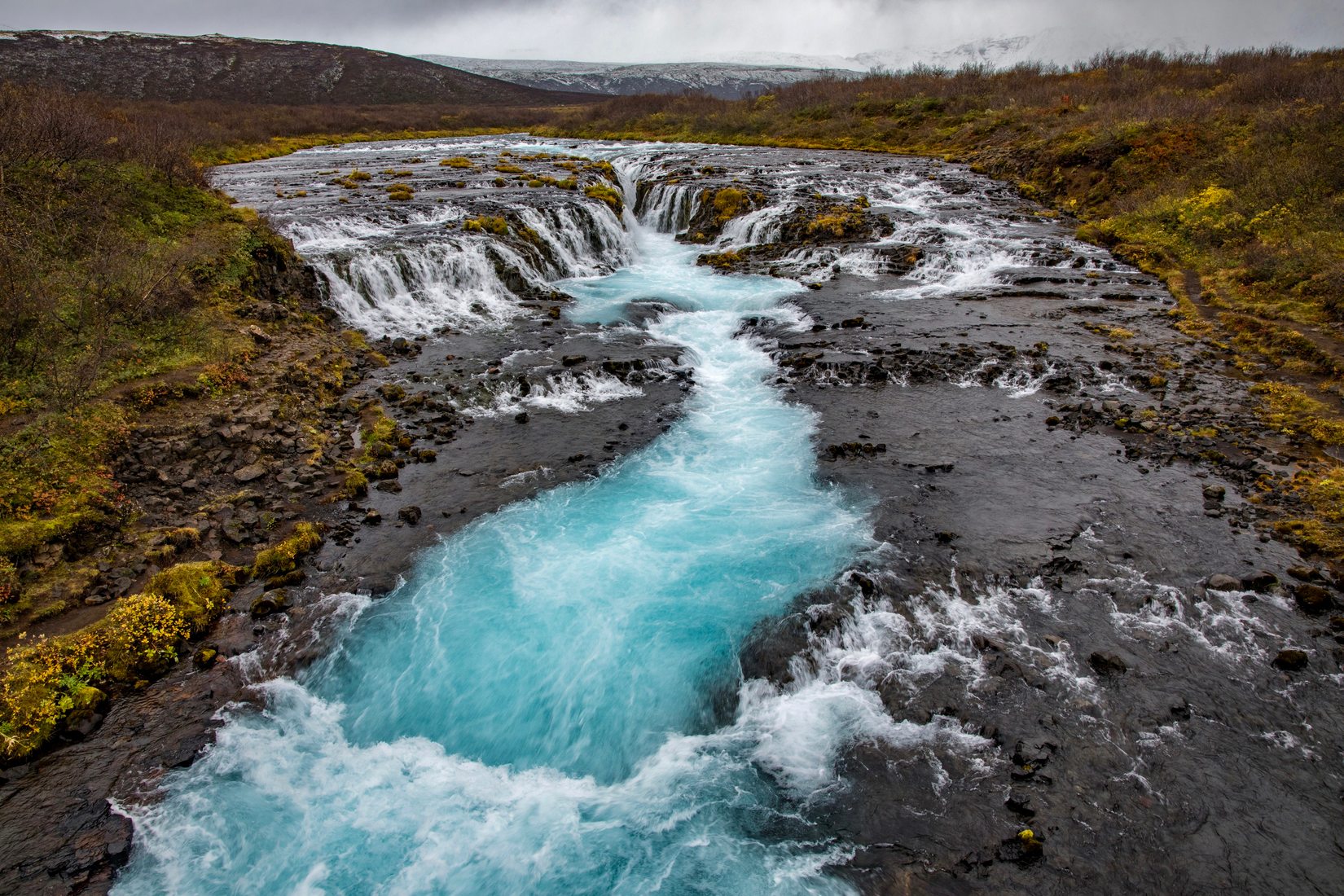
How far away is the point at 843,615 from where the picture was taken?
9617 mm

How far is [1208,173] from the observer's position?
27578mm

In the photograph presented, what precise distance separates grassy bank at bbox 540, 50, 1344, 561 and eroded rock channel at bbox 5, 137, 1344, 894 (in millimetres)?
1464

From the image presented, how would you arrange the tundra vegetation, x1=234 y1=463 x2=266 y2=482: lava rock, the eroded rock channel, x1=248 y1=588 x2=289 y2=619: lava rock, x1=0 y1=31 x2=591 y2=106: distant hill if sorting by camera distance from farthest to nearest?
x1=0 y1=31 x2=591 y2=106: distant hill → x1=234 y1=463 x2=266 y2=482: lava rock → x1=248 y1=588 x2=289 y2=619: lava rock → the tundra vegetation → the eroded rock channel

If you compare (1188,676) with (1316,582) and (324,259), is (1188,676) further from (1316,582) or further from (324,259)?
(324,259)

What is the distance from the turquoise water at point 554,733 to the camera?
22.6 feet

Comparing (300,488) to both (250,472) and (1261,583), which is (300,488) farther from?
(1261,583)

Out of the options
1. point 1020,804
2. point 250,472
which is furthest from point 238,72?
point 1020,804

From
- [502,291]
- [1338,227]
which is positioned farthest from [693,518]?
[1338,227]

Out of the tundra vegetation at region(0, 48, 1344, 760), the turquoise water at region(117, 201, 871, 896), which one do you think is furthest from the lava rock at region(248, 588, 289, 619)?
the turquoise water at region(117, 201, 871, 896)

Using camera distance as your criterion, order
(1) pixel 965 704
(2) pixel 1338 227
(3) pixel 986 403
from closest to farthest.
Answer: (1) pixel 965 704, (3) pixel 986 403, (2) pixel 1338 227

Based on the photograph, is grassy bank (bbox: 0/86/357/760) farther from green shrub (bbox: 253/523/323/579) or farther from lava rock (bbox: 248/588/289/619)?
lava rock (bbox: 248/588/289/619)

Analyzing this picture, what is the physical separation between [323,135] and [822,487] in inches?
3033

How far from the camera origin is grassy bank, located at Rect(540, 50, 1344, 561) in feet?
51.1

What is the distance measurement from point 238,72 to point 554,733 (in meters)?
146
